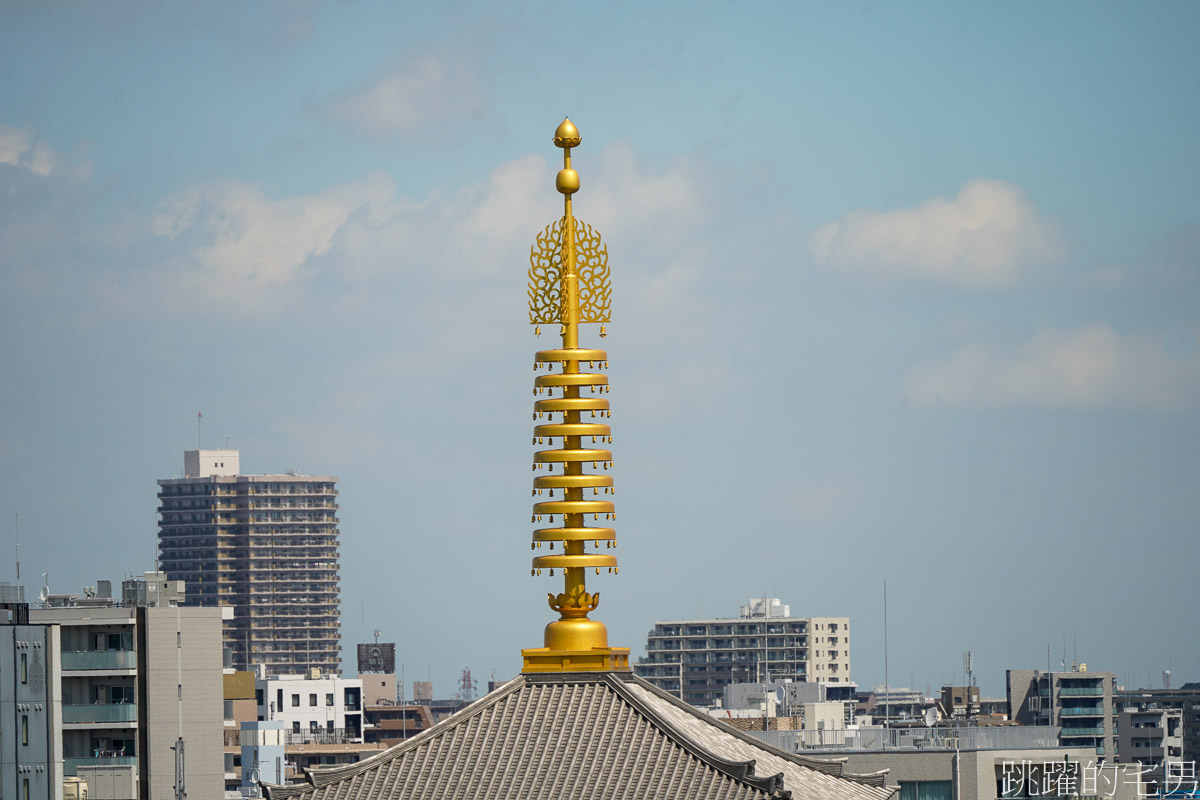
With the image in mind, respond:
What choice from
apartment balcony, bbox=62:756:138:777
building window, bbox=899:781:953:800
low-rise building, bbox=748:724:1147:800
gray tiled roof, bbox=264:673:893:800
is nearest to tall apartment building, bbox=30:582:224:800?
apartment balcony, bbox=62:756:138:777

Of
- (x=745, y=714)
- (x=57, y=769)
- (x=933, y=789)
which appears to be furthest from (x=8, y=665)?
(x=745, y=714)

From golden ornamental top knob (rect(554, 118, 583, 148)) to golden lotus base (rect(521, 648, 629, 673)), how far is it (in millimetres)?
10943

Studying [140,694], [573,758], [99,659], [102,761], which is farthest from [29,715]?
[573,758]

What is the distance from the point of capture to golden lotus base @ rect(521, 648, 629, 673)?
144ft

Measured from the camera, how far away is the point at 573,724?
43.2 m

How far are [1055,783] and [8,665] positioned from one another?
50.5 meters

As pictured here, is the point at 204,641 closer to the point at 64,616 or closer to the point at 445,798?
the point at 64,616

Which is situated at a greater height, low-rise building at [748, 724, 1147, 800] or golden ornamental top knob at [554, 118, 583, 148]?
golden ornamental top knob at [554, 118, 583, 148]

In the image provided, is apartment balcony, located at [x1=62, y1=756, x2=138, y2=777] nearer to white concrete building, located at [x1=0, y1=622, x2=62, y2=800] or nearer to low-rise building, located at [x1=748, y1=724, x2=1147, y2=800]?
white concrete building, located at [x1=0, y1=622, x2=62, y2=800]

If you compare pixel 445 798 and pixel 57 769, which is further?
pixel 57 769

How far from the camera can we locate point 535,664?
44.2 m

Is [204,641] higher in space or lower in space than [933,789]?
higher

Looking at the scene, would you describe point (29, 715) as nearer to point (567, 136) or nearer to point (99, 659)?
point (99, 659)

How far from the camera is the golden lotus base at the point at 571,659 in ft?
144
